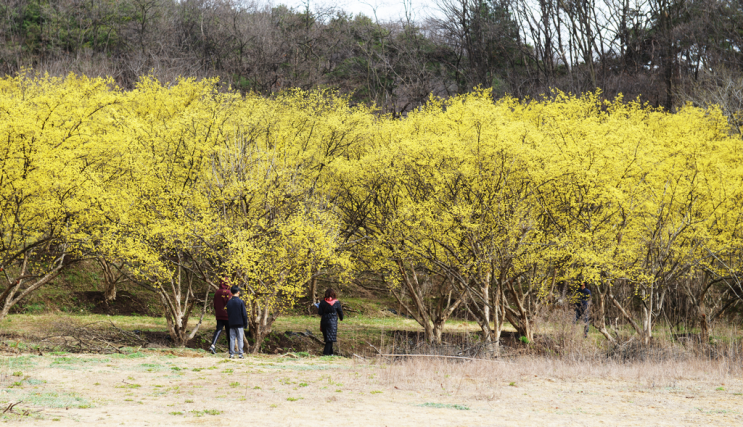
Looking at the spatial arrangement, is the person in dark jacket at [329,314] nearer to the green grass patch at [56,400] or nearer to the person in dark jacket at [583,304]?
the person in dark jacket at [583,304]

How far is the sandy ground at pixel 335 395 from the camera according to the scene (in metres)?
6.84

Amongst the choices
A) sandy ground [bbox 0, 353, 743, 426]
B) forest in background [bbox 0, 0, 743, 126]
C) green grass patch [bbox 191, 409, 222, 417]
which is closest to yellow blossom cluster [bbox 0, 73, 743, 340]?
sandy ground [bbox 0, 353, 743, 426]

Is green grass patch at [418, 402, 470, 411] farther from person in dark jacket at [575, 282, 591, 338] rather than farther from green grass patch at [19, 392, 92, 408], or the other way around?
person in dark jacket at [575, 282, 591, 338]

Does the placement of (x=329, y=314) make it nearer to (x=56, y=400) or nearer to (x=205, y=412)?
(x=205, y=412)

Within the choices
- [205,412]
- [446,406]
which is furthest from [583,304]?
[205,412]

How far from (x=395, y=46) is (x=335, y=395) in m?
36.0

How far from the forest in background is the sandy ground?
22.9 metres

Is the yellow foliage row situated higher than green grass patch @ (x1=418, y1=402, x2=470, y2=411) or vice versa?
the yellow foliage row

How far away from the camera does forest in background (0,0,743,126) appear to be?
1340 inches

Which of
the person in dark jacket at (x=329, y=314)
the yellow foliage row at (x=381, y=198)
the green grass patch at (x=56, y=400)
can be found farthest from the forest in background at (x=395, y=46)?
the green grass patch at (x=56, y=400)

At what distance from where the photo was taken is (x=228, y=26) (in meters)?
40.1

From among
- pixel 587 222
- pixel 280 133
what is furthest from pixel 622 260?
pixel 280 133

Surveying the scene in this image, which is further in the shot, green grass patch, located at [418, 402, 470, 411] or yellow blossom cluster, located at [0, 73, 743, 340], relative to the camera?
yellow blossom cluster, located at [0, 73, 743, 340]

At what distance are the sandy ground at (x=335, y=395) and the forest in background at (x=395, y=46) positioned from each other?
75.1 ft
